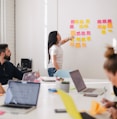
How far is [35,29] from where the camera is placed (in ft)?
16.1

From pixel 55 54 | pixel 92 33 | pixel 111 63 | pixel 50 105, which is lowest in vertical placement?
pixel 50 105

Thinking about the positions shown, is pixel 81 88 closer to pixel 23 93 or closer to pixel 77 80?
pixel 77 80

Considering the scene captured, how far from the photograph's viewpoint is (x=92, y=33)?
180 inches

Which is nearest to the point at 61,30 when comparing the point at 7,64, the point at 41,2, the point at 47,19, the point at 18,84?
the point at 47,19

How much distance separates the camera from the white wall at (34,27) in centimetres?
482

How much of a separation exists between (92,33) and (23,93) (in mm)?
2860

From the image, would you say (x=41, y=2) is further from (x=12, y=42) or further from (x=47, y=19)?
(x=12, y=42)

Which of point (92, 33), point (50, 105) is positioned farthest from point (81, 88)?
point (92, 33)

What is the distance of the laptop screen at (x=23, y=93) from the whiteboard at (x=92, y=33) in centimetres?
273

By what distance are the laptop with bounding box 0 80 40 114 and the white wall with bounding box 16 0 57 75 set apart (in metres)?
2.91

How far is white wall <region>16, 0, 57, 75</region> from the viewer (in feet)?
15.8

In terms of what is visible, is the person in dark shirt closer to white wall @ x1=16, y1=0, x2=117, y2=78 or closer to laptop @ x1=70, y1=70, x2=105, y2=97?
laptop @ x1=70, y1=70, x2=105, y2=97

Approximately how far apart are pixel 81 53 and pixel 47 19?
0.95 m

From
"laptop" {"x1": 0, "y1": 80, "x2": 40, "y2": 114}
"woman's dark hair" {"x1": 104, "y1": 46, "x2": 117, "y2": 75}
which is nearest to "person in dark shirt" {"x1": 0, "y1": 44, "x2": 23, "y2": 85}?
"laptop" {"x1": 0, "y1": 80, "x2": 40, "y2": 114}
